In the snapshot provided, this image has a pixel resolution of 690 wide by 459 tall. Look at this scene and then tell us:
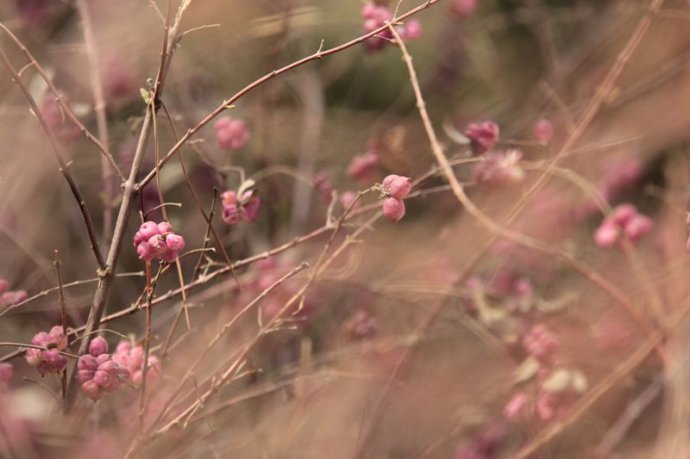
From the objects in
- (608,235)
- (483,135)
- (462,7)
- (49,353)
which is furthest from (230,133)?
(462,7)

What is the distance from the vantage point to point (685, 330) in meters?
1.16

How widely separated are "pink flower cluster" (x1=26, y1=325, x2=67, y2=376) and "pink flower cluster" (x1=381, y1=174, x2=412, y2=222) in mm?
264

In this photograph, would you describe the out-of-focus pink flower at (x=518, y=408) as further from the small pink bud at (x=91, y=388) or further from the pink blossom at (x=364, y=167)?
the small pink bud at (x=91, y=388)

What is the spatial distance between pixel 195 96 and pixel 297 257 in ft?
0.90

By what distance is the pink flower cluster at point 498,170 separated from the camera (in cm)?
100

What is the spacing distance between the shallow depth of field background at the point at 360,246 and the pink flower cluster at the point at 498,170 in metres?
0.04

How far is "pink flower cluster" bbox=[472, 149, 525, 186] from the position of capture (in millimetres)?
1004

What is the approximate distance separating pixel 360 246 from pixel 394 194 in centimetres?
32

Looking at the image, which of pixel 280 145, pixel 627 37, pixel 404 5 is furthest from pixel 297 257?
pixel 627 37

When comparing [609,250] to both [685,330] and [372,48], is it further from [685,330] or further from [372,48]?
[372,48]

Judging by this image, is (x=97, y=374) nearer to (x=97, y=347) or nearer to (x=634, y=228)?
(x=97, y=347)

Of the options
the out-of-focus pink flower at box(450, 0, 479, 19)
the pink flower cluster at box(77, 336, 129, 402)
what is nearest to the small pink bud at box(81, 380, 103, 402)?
the pink flower cluster at box(77, 336, 129, 402)

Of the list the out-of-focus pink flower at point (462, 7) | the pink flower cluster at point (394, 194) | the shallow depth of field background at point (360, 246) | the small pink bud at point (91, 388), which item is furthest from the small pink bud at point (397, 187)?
the out-of-focus pink flower at point (462, 7)

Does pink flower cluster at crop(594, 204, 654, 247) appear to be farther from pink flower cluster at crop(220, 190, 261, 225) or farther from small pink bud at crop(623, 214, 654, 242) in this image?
pink flower cluster at crop(220, 190, 261, 225)
